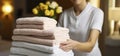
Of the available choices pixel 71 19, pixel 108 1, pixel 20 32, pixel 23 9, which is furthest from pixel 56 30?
pixel 23 9

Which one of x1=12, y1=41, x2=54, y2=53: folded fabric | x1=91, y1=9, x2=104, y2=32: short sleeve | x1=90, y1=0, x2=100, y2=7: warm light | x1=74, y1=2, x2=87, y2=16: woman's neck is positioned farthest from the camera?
x1=90, y1=0, x2=100, y2=7: warm light

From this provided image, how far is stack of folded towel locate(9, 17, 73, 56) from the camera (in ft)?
3.20

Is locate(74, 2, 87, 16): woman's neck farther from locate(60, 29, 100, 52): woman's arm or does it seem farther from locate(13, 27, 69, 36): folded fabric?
locate(13, 27, 69, 36): folded fabric

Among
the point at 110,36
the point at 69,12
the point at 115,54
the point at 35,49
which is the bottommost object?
the point at 115,54

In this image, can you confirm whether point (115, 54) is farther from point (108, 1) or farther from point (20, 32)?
point (20, 32)

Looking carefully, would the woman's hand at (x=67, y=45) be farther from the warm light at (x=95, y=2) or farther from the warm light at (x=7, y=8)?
the warm light at (x=7, y=8)

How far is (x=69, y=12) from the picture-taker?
1413mm

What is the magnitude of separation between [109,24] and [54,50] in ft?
4.45

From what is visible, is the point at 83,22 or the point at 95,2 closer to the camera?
the point at 83,22

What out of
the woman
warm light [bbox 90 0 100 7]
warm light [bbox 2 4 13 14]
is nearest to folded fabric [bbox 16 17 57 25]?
the woman

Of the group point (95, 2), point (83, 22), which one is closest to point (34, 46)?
point (83, 22)

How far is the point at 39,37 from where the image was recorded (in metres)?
1.01

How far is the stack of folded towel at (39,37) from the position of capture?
3.20ft

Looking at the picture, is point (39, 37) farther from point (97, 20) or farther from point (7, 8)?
point (7, 8)
